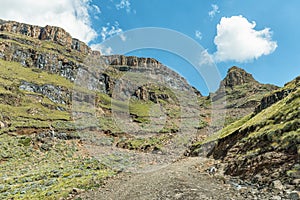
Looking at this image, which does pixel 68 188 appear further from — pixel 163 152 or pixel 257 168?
pixel 163 152

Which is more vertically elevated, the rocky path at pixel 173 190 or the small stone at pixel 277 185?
the small stone at pixel 277 185

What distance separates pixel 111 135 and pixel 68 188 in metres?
60.2

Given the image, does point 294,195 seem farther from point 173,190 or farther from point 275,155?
point 173,190

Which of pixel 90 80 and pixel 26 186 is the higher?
pixel 90 80

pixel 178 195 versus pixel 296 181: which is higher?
pixel 296 181

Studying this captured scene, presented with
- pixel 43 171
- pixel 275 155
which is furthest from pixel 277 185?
pixel 43 171

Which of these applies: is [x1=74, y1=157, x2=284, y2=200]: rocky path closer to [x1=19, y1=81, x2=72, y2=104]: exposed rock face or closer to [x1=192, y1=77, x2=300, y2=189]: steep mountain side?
[x1=192, y1=77, x2=300, y2=189]: steep mountain side

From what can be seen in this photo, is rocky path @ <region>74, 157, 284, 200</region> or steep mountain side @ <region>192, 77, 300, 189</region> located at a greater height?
steep mountain side @ <region>192, 77, 300, 189</region>

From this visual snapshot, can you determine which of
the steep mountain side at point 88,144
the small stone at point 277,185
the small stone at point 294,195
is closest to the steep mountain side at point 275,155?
the small stone at point 277,185

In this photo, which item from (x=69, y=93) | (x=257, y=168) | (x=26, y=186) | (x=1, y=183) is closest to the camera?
(x=257, y=168)

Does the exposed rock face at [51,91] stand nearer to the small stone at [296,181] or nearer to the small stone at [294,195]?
the small stone at [296,181]

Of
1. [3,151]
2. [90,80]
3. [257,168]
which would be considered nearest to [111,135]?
[3,151]

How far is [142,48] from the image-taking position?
1845 centimetres

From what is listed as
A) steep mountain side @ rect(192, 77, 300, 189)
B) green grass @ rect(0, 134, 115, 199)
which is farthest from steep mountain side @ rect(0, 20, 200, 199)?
steep mountain side @ rect(192, 77, 300, 189)
